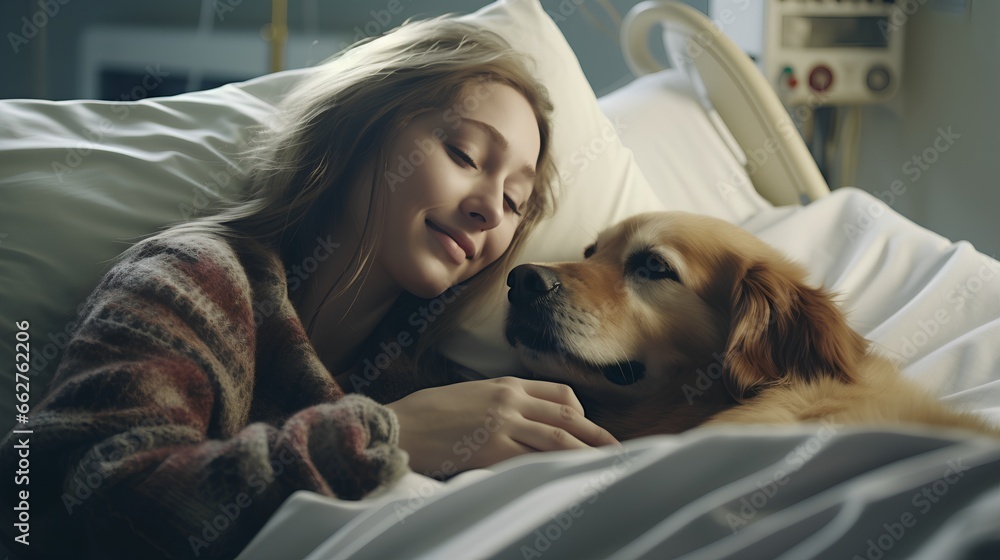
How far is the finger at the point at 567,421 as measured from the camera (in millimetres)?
1019

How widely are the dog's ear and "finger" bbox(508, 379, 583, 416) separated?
0.25 m

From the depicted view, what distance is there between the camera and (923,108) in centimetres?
275

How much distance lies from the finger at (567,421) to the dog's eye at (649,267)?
1.18ft

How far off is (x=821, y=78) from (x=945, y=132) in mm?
435

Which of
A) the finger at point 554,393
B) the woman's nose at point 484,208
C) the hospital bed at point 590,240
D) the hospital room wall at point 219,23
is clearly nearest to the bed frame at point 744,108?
the hospital bed at point 590,240

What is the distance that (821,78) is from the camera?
9.01ft

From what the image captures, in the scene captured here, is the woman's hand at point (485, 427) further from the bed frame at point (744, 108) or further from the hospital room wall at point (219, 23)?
the hospital room wall at point (219, 23)

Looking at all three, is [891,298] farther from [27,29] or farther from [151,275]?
[27,29]

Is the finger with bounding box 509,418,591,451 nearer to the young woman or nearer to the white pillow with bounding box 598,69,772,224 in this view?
the young woman

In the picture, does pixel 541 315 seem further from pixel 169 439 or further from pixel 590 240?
pixel 169 439

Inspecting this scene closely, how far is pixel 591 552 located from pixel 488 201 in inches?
27.5

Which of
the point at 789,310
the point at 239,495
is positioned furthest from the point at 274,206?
the point at 789,310

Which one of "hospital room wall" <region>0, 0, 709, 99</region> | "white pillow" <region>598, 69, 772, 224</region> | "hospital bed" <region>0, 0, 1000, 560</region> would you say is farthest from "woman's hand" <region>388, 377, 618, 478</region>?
"hospital room wall" <region>0, 0, 709, 99</region>

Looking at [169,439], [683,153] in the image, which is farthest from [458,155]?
[683,153]
